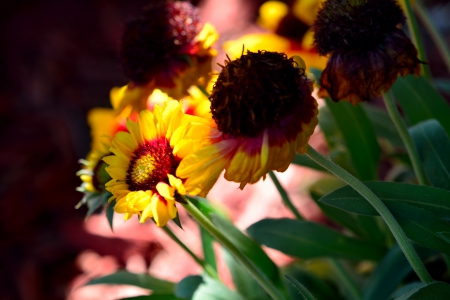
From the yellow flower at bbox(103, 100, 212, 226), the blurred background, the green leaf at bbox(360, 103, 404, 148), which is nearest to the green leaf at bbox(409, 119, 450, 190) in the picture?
the green leaf at bbox(360, 103, 404, 148)

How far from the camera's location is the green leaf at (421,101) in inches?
32.9

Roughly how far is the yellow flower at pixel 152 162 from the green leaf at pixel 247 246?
10.1 inches

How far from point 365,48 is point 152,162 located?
11.1 inches

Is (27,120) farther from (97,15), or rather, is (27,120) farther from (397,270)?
(397,270)

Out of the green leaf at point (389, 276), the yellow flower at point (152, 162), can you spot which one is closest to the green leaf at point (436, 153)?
the green leaf at point (389, 276)

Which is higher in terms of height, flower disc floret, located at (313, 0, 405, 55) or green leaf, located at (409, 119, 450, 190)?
flower disc floret, located at (313, 0, 405, 55)

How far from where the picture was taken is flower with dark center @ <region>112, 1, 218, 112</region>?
0.78 meters

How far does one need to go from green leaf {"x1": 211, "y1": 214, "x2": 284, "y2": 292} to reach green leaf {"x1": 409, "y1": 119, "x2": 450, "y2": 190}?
0.30 meters

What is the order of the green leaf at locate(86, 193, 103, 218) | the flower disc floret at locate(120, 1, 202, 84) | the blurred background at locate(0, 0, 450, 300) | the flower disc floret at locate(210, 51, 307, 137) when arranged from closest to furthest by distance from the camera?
1. the flower disc floret at locate(210, 51, 307, 137)
2. the green leaf at locate(86, 193, 103, 218)
3. the flower disc floret at locate(120, 1, 202, 84)
4. the blurred background at locate(0, 0, 450, 300)

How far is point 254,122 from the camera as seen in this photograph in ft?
1.56

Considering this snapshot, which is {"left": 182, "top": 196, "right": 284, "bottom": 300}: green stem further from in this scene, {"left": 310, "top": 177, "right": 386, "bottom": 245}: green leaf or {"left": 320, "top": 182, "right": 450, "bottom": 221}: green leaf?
{"left": 310, "top": 177, "right": 386, "bottom": 245}: green leaf

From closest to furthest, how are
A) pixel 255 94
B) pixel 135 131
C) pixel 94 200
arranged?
pixel 255 94 → pixel 135 131 → pixel 94 200

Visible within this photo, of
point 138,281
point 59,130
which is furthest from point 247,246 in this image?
point 59,130

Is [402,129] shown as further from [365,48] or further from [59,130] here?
[59,130]
